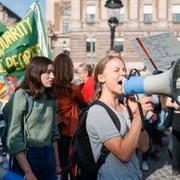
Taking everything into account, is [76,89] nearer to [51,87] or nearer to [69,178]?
[51,87]

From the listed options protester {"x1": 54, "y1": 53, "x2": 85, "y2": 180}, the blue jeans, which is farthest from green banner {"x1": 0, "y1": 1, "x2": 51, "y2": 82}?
the blue jeans

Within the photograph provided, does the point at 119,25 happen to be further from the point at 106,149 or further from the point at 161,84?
the point at 161,84

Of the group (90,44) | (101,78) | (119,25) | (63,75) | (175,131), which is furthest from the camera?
(119,25)

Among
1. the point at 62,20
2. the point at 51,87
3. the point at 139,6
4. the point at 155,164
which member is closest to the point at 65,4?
the point at 62,20

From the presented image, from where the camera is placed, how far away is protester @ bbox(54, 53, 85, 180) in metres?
4.42

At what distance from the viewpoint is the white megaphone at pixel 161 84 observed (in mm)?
2064

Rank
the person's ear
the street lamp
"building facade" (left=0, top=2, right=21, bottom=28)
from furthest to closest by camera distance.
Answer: "building facade" (left=0, top=2, right=21, bottom=28), the street lamp, the person's ear

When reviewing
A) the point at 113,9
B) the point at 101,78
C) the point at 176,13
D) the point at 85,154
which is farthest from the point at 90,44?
the point at 85,154

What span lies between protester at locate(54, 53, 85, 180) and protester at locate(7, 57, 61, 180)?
890 millimetres

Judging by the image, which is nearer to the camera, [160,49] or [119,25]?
[160,49]

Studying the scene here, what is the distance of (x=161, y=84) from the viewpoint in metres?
2.07

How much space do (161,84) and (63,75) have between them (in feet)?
7.89

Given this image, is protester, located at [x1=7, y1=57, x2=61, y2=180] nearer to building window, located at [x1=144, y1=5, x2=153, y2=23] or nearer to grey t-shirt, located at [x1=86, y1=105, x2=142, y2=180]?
grey t-shirt, located at [x1=86, y1=105, x2=142, y2=180]

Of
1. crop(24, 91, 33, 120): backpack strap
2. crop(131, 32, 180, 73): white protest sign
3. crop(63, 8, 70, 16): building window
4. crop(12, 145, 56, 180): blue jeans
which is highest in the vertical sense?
crop(63, 8, 70, 16): building window
